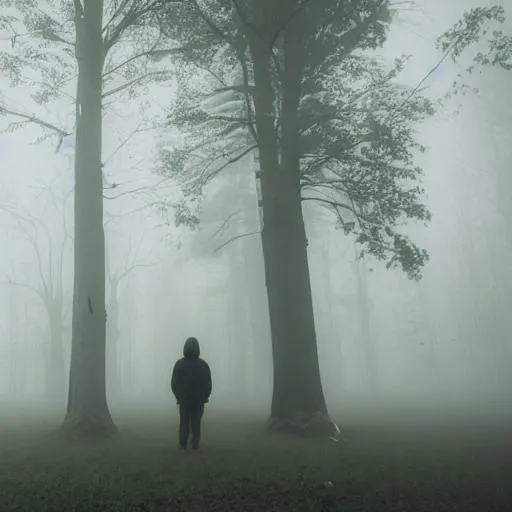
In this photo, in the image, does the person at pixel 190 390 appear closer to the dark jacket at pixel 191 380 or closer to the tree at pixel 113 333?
the dark jacket at pixel 191 380

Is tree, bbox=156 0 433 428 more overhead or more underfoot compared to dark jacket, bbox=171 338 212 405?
more overhead

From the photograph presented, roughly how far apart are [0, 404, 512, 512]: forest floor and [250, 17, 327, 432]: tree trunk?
1.09 metres

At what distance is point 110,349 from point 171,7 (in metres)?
23.7

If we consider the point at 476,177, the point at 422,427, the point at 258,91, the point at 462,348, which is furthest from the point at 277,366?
the point at 462,348


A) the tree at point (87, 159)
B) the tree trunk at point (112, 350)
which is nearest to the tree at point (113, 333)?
the tree trunk at point (112, 350)

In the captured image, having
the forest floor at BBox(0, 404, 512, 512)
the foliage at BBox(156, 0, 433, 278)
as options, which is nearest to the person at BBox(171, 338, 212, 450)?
the forest floor at BBox(0, 404, 512, 512)

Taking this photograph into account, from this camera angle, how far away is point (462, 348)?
6097 centimetres

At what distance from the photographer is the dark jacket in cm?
814

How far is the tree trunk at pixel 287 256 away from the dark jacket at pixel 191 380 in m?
3.00

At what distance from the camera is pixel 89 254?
10.6 metres

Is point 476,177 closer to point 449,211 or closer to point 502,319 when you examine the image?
point 449,211

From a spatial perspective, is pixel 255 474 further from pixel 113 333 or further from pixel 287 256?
pixel 113 333

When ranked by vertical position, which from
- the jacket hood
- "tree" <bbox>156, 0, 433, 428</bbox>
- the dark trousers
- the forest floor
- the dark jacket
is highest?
"tree" <bbox>156, 0, 433, 428</bbox>

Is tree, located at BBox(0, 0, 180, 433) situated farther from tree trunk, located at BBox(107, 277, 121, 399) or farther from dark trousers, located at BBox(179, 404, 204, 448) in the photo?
tree trunk, located at BBox(107, 277, 121, 399)
